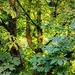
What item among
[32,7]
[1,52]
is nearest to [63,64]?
[1,52]

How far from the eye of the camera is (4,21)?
378 cm

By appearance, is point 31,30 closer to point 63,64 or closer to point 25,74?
point 25,74

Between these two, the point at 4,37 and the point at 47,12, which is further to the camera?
the point at 47,12

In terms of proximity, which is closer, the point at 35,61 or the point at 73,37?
the point at 73,37

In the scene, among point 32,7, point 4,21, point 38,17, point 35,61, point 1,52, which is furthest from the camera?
point 38,17

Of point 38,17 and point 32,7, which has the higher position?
point 32,7

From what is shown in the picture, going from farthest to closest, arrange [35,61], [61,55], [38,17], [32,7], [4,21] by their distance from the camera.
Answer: [38,17]
[32,7]
[4,21]
[35,61]
[61,55]

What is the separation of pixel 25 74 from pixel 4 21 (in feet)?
3.13

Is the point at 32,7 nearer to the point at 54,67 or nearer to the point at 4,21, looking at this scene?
the point at 4,21

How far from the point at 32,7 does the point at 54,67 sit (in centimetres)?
287

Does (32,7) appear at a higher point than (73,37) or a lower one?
lower

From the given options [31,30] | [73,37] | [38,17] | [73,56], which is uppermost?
[73,37]

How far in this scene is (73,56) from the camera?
2.54 metres

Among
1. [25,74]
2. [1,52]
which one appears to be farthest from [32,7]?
[1,52]
